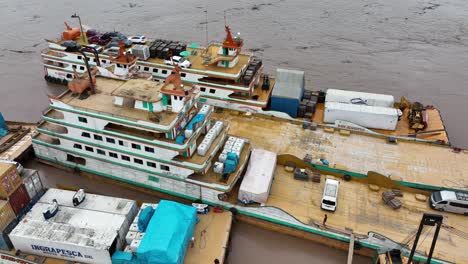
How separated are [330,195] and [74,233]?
15.0m

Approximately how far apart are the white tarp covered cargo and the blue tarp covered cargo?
3519 mm

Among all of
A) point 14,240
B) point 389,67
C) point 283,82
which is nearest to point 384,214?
point 283,82

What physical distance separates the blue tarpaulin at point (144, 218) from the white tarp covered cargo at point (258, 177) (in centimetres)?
564

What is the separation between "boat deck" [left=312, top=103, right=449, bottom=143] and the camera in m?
27.6

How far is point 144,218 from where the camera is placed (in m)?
19.1

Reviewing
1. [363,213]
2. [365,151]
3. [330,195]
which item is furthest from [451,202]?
[330,195]

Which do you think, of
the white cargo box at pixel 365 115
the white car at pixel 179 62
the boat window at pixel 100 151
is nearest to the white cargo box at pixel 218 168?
the boat window at pixel 100 151

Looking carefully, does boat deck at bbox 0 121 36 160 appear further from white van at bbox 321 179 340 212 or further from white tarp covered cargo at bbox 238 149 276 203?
white van at bbox 321 179 340 212

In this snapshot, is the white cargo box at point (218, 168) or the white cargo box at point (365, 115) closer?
the white cargo box at point (218, 168)

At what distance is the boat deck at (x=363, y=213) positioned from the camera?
1945 cm

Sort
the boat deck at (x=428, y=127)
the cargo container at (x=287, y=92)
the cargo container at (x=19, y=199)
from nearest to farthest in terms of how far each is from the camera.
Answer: the cargo container at (x=19, y=199) → the boat deck at (x=428, y=127) → the cargo container at (x=287, y=92)

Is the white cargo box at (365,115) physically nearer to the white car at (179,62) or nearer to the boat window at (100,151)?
the white car at (179,62)

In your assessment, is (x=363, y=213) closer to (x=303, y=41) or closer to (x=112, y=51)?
(x=112, y=51)

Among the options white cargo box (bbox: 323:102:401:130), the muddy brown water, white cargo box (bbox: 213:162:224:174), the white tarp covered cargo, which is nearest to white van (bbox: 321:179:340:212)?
the muddy brown water
